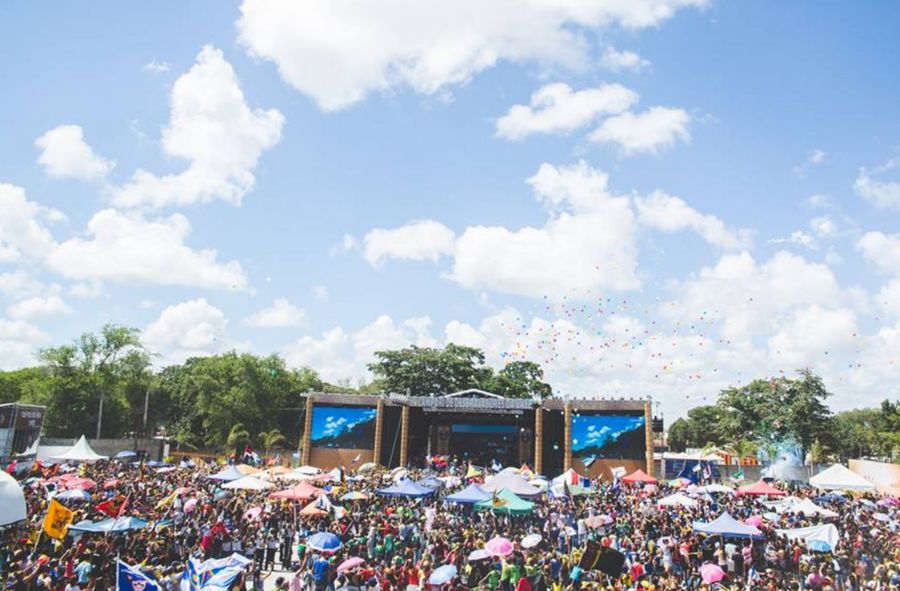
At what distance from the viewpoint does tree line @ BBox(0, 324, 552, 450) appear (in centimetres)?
6181

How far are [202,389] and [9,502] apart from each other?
5018 cm

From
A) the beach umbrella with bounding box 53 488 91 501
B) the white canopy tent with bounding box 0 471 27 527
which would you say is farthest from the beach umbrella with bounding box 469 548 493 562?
the beach umbrella with bounding box 53 488 91 501

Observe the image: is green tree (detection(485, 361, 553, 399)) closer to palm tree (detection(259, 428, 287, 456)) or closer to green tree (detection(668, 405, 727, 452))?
palm tree (detection(259, 428, 287, 456))

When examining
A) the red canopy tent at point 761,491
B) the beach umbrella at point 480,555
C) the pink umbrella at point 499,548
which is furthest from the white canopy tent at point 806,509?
the beach umbrella at point 480,555

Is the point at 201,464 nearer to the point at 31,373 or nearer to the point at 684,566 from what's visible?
the point at 684,566

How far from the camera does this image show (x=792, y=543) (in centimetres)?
2022

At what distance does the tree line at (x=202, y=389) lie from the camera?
61.8 metres

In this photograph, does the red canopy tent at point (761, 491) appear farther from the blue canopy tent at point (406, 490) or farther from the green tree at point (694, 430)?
the green tree at point (694, 430)

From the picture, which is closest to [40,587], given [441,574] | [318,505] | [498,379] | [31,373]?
[441,574]

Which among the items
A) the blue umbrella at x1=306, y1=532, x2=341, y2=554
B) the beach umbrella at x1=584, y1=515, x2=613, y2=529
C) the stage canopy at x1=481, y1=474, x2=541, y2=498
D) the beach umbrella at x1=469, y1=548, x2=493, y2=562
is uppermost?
the stage canopy at x1=481, y1=474, x2=541, y2=498

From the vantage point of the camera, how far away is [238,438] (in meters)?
58.9

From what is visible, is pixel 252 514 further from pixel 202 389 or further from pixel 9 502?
pixel 202 389

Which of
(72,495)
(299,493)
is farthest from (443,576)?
(72,495)

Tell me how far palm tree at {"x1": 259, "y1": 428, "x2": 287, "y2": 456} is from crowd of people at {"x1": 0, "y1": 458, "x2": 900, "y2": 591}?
2924cm
